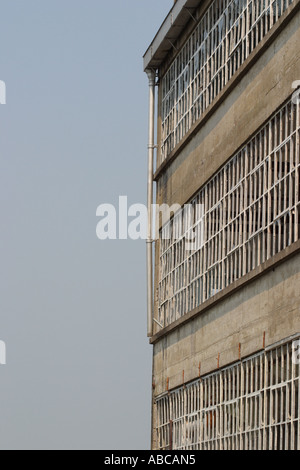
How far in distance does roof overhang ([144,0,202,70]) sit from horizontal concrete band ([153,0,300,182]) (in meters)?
3.44

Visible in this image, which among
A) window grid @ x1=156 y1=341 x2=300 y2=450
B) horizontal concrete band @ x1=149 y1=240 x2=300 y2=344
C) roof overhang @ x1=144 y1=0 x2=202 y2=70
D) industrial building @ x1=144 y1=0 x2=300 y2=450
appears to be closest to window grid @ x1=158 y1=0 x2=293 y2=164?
industrial building @ x1=144 y1=0 x2=300 y2=450

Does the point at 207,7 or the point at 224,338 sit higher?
the point at 207,7

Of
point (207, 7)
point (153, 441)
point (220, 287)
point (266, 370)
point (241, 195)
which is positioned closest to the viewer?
point (266, 370)

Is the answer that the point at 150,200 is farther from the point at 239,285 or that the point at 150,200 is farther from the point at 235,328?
the point at 239,285

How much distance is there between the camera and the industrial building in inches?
919

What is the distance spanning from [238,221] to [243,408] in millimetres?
4545

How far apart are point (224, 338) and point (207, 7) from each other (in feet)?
31.1

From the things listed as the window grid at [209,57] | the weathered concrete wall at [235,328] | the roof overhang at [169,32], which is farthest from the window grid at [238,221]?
the roof overhang at [169,32]

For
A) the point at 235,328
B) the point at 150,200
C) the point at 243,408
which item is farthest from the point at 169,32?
the point at 243,408

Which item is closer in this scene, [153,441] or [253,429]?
[253,429]

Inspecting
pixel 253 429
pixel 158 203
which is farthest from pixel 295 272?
pixel 158 203
